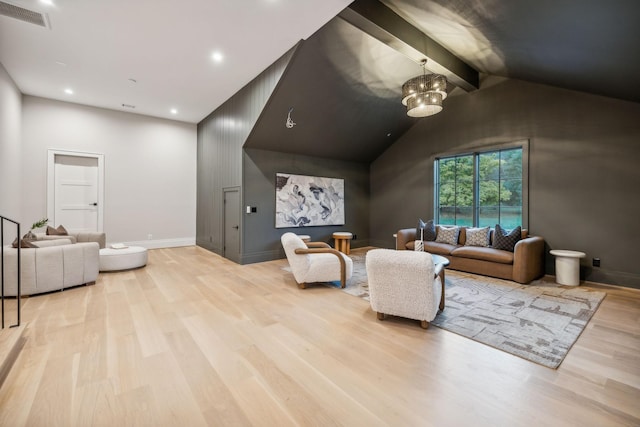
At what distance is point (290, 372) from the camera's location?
2006 millimetres

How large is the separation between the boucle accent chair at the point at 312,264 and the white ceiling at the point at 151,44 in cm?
296

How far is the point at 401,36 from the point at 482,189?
145 inches

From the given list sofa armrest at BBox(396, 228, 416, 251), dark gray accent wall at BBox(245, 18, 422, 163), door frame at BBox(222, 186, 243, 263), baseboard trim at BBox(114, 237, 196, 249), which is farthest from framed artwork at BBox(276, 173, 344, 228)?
baseboard trim at BBox(114, 237, 196, 249)

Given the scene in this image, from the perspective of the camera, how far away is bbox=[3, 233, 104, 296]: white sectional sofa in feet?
11.1

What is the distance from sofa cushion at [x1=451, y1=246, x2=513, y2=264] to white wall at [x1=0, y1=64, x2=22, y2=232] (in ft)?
25.4

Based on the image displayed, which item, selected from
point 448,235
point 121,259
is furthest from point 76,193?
point 448,235

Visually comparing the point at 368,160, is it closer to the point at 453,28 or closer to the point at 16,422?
the point at 453,28

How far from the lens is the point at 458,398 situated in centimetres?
175

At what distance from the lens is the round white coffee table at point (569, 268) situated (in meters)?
4.19

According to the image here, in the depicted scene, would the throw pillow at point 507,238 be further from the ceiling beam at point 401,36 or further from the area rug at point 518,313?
the ceiling beam at point 401,36

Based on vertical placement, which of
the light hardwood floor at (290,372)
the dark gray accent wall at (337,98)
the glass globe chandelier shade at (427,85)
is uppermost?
the dark gray accent wall at (337,98)

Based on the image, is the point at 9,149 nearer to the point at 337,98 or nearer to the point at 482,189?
the point at 337,98

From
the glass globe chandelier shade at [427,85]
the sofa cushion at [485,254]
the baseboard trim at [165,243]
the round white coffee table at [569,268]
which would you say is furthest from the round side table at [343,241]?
the baseboard trim at [165,243]

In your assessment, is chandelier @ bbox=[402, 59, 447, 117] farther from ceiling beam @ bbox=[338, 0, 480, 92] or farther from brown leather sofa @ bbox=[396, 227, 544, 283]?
brown leather sofa @ bbox=[396, 227, 544, 283]
